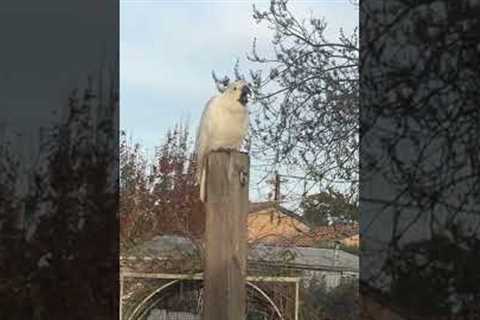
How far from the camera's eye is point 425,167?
55cm

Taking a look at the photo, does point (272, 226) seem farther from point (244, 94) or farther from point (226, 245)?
point (226, 245)

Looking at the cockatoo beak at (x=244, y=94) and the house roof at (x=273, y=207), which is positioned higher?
the cockatoo beak at (x=244, y=94)

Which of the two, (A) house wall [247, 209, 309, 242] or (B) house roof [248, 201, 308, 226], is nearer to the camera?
(B) house roof [248, 201, 308, 226]

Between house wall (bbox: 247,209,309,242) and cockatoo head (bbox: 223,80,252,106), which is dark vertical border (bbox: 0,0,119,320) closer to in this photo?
cockatoo head (bbox: 223,80,252,106)

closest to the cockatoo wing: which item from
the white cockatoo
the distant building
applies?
the white cockatoo

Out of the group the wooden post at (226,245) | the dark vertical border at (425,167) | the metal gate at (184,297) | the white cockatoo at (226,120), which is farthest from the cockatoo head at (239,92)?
the metal gate at (184,297)

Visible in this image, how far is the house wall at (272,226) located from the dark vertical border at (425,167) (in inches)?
61.3

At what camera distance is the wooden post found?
3.22 ft

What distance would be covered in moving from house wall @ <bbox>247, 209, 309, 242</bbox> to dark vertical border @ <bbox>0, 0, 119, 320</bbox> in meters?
1.46

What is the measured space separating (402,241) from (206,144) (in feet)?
2.50

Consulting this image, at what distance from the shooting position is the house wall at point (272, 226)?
2164 mm

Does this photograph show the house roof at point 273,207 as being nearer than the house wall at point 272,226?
Yes

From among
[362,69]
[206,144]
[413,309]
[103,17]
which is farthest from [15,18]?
[206,144]

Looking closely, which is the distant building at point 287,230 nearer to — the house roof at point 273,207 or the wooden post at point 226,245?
the house roof at point 273,207
